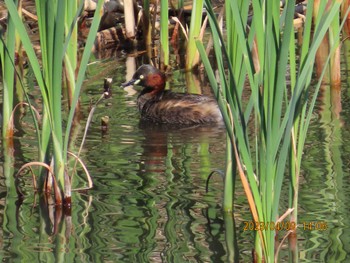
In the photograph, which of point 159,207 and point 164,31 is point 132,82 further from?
point 159,207

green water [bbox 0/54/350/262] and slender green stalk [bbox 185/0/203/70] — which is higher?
slender green stalk [bbox 185/0/203/70]

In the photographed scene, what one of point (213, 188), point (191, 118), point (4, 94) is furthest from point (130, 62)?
point (213, 188)

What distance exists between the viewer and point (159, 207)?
5496 millimetres

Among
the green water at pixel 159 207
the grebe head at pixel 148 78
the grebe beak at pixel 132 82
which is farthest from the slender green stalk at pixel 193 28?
the green water at pixel 159 207

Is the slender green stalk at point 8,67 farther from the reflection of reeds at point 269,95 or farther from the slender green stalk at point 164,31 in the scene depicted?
the slender green stalk at point 164,31

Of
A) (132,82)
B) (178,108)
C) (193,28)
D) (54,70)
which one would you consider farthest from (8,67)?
(193,28)

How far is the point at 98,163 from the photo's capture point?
258 inches

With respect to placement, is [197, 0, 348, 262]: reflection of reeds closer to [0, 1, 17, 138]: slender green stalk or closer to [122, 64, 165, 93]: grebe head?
[0, 1, 17, 138]: slender green stalk

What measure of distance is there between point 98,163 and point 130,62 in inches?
156

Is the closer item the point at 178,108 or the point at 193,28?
the point at 178,108

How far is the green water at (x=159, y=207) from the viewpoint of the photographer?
15.7 ft

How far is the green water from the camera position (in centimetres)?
479

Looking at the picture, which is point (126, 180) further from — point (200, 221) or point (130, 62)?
point (130, 62)

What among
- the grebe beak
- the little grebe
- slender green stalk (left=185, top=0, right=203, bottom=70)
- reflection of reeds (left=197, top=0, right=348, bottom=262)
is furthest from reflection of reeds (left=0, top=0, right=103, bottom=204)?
slender green stalk (left=185, top=0, right=203, bottom=70)
